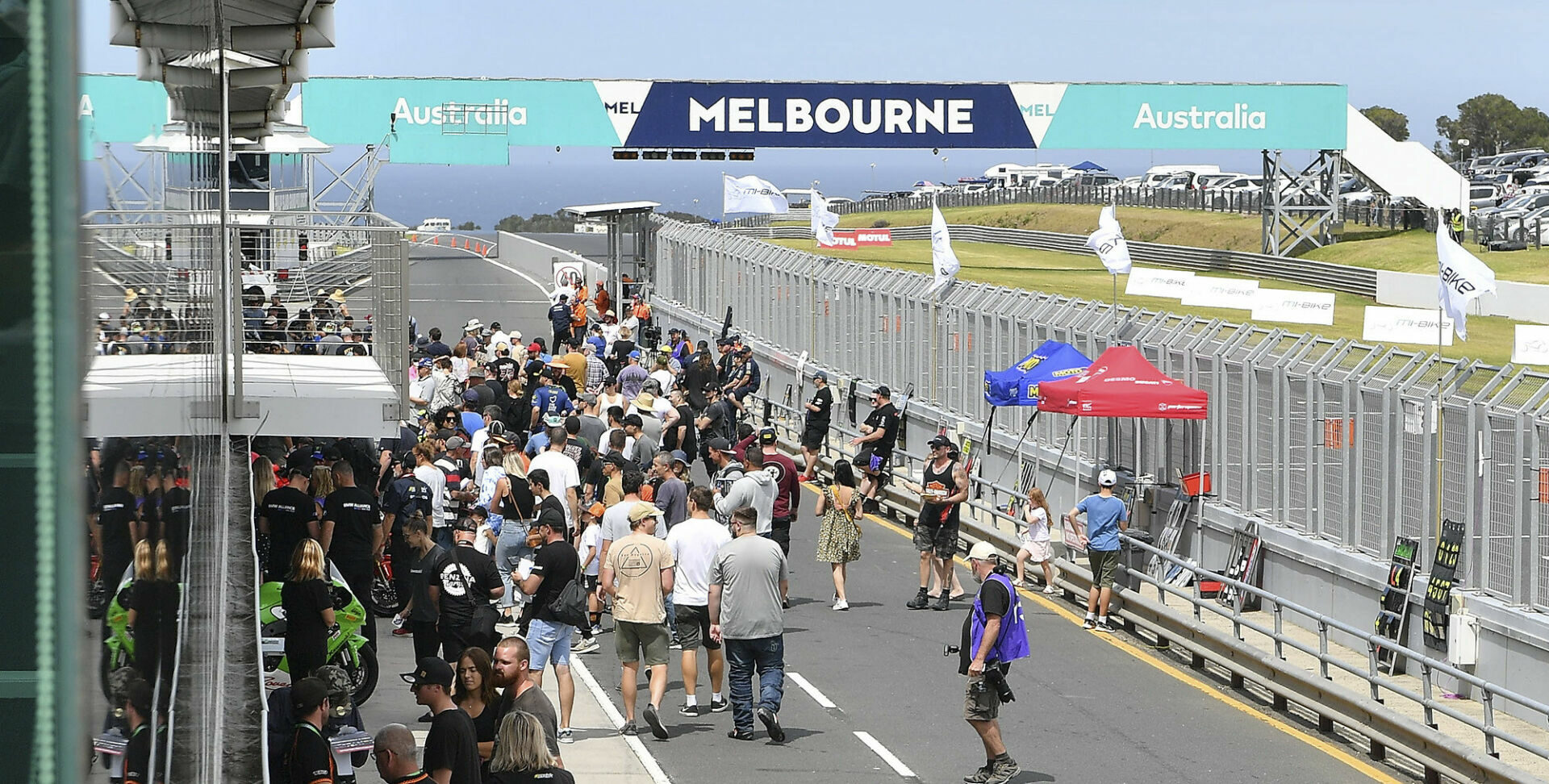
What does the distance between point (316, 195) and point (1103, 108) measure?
23967 millimetres

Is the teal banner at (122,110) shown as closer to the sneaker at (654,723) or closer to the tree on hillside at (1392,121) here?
the sneaker at (654,723)

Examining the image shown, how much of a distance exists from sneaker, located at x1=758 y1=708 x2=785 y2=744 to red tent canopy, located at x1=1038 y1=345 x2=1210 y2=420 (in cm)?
642

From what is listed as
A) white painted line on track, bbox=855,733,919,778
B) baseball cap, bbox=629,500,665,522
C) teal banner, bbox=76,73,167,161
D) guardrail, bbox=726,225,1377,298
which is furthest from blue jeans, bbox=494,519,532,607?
guardrail, bbox=726,225,1377,298

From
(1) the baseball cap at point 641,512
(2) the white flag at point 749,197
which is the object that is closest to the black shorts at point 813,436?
(1) the baseball cap at point 641,512

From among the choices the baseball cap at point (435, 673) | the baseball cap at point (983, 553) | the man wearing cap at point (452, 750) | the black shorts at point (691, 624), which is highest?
the baseball cap at point (983, 553)

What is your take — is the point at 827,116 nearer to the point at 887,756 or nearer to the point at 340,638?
the point at 887,756

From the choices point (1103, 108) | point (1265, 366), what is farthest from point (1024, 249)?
point (1265, 366)

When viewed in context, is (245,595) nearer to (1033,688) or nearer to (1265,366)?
(1033,688)

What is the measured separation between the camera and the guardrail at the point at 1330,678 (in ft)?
38.3

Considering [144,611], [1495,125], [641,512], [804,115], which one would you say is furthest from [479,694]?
[1495,125]

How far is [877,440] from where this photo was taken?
2258 centimetres

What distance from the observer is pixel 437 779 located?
8.72m

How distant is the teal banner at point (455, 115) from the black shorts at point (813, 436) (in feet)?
63.6

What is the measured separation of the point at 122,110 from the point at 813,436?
20.2 metres
